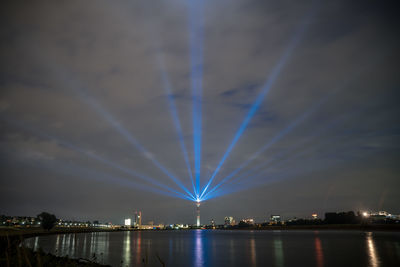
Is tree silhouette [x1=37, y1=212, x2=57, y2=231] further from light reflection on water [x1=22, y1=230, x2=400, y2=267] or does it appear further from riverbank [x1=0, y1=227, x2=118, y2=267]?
riverbank [x1=0, y1=227, x2=118, y2=267]

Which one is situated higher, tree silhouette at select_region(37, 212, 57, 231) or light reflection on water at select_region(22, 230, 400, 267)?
tree silhouette at select_region(37, 212, 57, 231)

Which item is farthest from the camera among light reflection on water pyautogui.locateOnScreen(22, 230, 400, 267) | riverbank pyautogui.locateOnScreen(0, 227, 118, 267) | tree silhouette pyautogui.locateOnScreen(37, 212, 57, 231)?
tree silhouette pyautogui.locateOnScreen(37, 212, 57, 231)

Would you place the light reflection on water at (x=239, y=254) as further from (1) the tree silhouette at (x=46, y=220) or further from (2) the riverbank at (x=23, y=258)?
(1) the tree silhouette at (x=46, y=220)

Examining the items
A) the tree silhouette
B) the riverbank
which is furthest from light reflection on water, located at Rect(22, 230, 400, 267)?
the tree silhouette

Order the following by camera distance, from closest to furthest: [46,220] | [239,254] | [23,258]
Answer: [23,258]
[239,254]
[46,220]

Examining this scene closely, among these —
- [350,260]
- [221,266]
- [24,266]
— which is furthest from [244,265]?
[24,266]

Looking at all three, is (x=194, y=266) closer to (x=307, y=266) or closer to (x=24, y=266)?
(x=307, y=266)

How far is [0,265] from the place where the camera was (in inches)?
603

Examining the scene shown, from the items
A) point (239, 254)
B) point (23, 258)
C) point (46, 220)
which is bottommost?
point (239, 254)

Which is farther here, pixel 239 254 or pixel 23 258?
pixel 239 254

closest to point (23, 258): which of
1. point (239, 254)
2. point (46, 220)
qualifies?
point (239, 254)

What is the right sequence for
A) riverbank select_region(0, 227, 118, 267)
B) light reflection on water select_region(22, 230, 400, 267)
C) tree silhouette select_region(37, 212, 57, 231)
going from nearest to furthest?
1. riverbank select_region(0, 227, 118, 267)
2. light reflection on water select_region(22, 230, 400, 267)
3. tree silhouette select_region(37, 212, 57, 231)

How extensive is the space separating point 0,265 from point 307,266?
41.1 meters

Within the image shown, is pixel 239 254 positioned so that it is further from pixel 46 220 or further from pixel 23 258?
pixel 46 220
